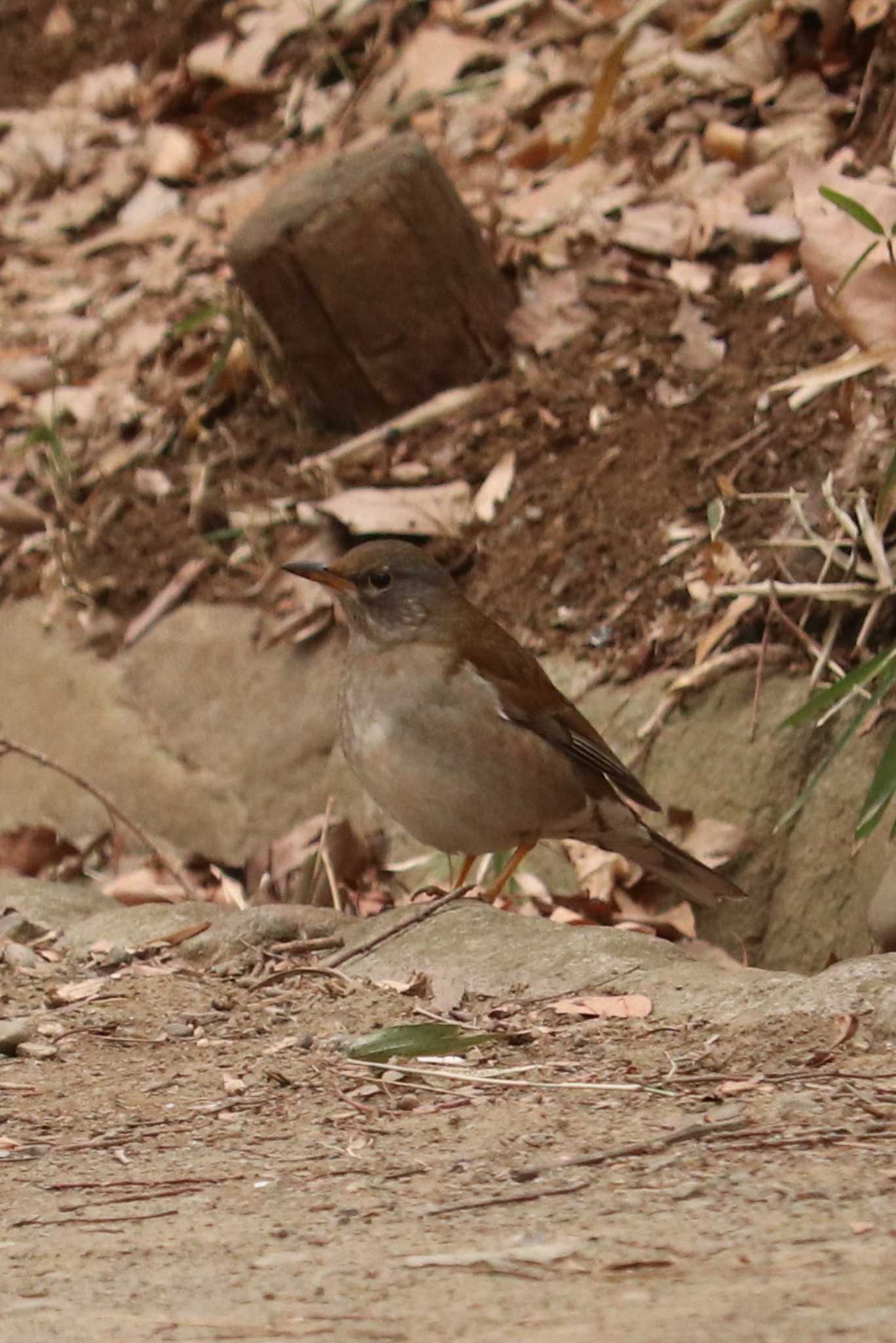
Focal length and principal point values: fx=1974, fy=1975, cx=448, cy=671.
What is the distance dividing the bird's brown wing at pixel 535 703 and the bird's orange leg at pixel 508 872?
0.96 feet

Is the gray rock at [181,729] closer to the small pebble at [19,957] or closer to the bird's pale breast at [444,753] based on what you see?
the bird's pale breast at [444,753]

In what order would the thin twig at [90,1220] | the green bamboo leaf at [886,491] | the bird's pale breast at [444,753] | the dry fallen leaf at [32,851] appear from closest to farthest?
1. the thin twig at [90,1220]
2. the green bamboo leaf at [886,491]
3. the bird's pale breast at [444,753]
4. the dry fallen leaf at [32,851]

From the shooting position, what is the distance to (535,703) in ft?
18.3

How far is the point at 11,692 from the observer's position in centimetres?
809

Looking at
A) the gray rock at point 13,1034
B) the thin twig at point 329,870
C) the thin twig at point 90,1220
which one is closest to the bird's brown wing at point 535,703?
the thin twig at point 329,870

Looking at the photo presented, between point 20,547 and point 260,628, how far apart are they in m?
1.62

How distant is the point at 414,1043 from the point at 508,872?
1801 millimetres

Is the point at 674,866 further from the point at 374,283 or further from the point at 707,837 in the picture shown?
the point at 374,283

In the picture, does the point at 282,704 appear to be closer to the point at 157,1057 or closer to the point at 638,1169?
the point at 157,1057

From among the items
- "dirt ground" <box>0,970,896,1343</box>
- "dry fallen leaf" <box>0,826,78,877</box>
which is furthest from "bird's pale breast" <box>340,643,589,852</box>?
"dry fallen leaf" <box>0,826,78,877</box>

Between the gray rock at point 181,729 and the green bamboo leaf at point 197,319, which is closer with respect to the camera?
the gray rock at point 181,729

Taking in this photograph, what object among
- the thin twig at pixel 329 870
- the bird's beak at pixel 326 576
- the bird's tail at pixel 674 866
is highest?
the bird's beak at pixel 326 576

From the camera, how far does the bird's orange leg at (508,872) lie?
5367 mm

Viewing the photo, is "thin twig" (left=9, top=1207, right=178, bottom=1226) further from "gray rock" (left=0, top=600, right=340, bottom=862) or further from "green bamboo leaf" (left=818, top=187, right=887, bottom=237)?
"gray rock" (left=0, top=600, right=340, bottom=862)
